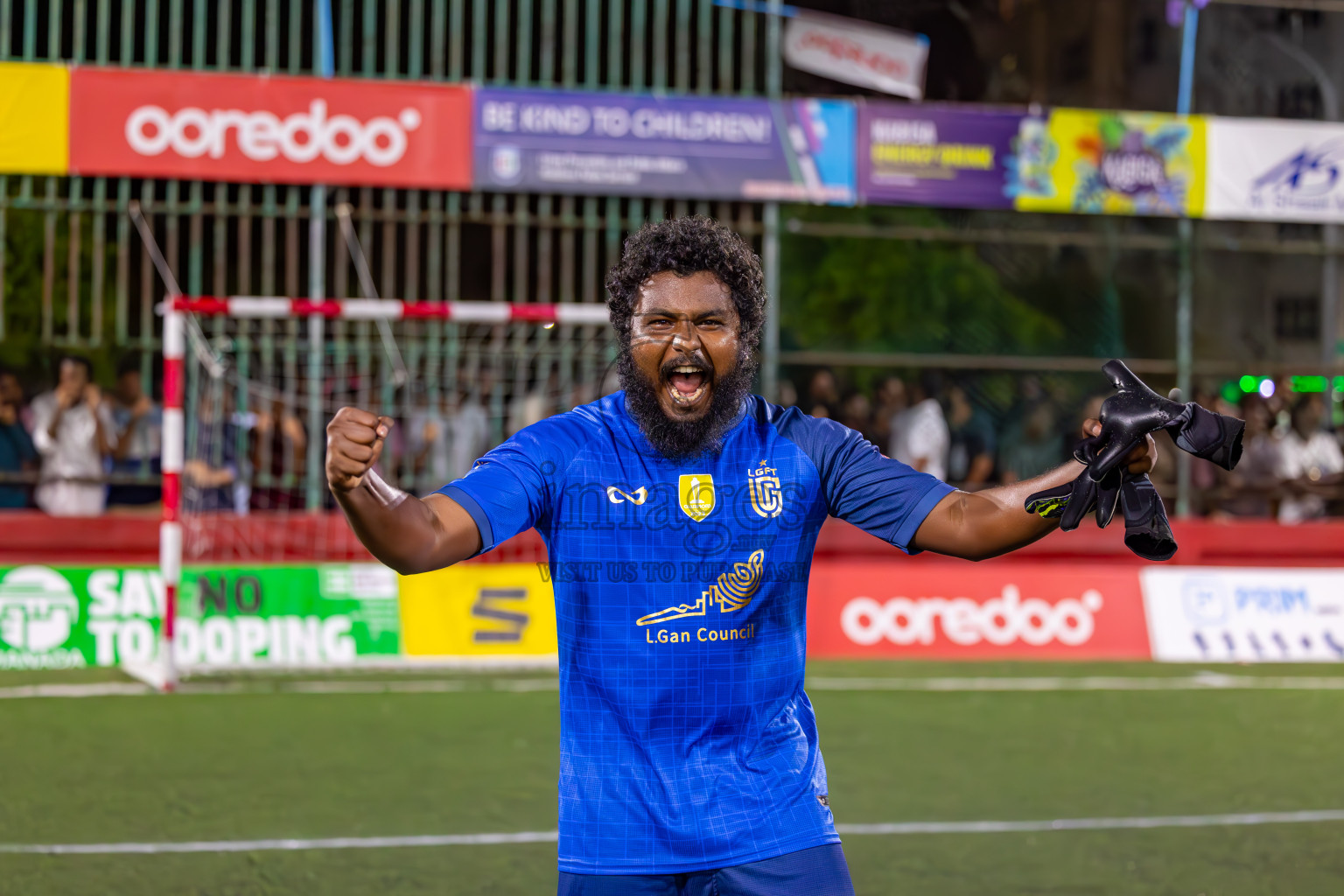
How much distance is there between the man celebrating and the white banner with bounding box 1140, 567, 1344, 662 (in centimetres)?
993

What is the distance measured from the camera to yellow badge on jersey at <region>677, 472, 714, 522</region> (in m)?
3.01

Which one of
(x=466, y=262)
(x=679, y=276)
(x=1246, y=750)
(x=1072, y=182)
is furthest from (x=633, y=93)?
(x=679, y=276)

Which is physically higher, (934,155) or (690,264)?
(934,155)

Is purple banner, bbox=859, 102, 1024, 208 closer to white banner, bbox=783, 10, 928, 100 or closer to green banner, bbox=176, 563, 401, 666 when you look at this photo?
white banner, bbox=783, 10, 928, 100

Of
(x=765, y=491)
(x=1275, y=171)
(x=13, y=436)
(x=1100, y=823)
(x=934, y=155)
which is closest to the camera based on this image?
(x=765, y=491)

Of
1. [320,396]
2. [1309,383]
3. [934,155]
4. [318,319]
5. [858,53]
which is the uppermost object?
[858,53]

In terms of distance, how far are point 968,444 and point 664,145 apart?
13.9 ft

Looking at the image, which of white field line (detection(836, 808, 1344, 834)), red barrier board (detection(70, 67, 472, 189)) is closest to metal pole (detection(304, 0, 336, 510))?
red barrier board (detection(70, 67, 472, 189))

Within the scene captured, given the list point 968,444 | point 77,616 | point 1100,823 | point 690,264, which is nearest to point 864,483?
point 690,264

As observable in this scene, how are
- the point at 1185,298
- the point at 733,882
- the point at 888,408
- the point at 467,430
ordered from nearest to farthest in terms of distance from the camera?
the point at 733,882 → the point at 467,430 → the point at 888,408 → the point at 1185,298

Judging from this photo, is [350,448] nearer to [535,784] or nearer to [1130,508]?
[1130,508]

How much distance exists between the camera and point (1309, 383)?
1513cm

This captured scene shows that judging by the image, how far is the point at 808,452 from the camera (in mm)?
3176

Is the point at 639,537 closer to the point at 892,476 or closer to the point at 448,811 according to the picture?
the point at 892,476
